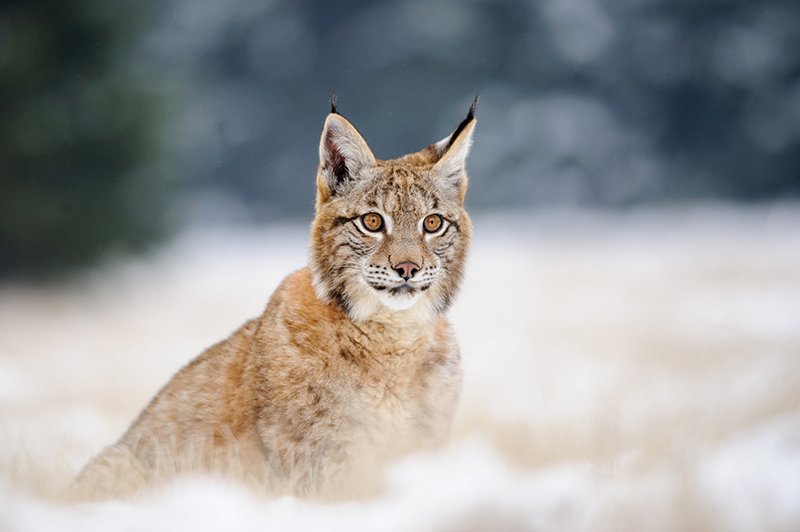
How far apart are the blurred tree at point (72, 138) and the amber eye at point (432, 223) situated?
630 cm

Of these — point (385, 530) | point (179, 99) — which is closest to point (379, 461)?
point (385, 530)

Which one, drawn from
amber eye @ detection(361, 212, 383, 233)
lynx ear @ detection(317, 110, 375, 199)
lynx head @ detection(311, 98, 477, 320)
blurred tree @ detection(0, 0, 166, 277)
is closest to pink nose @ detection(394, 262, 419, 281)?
lynx head @ detection(311, 98, 477, 320)

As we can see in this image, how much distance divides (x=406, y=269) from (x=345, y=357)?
1.53 ft

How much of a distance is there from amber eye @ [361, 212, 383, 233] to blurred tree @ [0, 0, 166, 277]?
20.3 ft

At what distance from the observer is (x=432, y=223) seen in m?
3.97

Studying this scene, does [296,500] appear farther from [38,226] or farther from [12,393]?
[38,226]

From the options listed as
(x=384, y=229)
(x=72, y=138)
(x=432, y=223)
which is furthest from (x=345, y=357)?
(x=72, y=138)

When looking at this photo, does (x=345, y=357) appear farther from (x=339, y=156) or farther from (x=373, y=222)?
(x=339, y=156)

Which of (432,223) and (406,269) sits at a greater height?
(432,223)

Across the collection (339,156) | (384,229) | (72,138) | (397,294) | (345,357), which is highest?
(72,138)

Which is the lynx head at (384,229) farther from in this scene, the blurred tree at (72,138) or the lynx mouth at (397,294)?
the blurred tree at (72,138)

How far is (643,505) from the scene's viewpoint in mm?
3939

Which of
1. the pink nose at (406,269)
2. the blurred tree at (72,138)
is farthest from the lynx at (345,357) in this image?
the blurred tree at (72,138)

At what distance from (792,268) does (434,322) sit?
3459 millimetres
